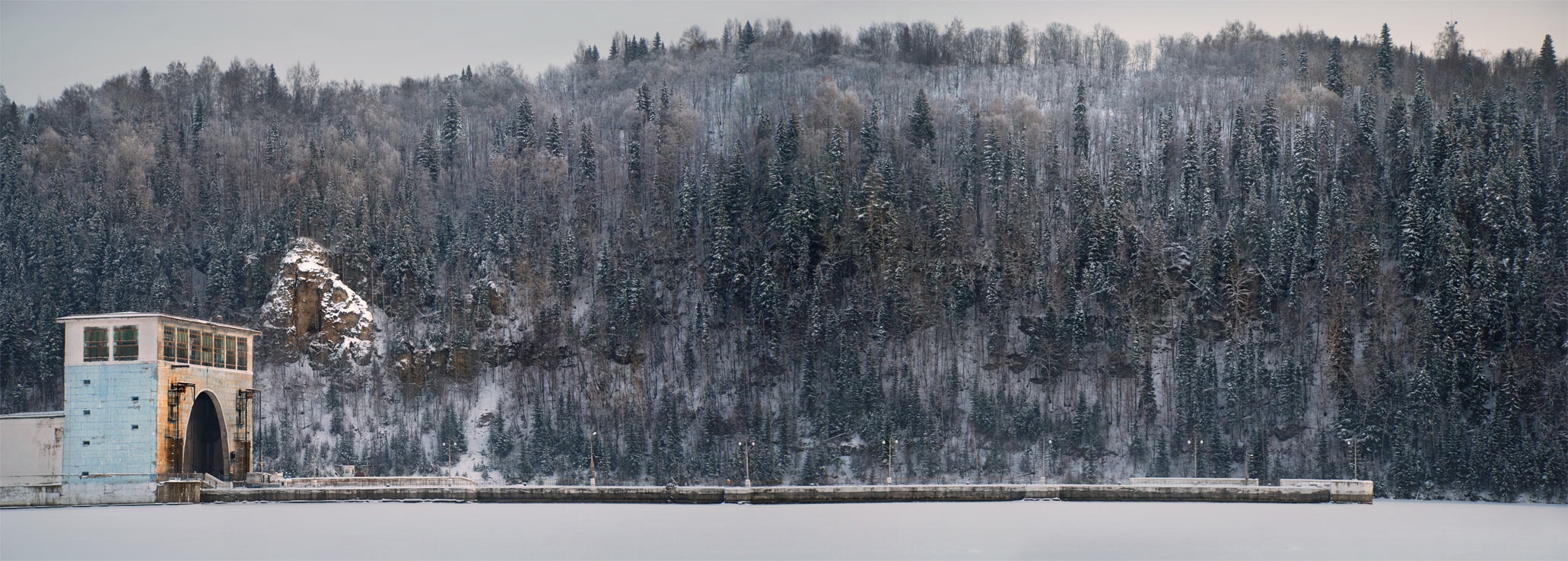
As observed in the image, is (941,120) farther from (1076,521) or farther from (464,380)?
(1076,521)

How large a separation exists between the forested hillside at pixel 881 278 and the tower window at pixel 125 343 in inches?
1175

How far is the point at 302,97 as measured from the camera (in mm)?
162625

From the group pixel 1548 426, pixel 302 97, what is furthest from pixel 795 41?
pixel 1548 426

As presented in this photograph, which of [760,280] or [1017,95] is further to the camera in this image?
[1017,95]

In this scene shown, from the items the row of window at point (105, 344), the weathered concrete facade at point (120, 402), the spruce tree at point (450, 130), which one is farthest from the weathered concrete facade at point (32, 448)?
the spruce tree at point (450, 130)

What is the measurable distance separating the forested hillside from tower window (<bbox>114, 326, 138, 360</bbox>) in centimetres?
2985

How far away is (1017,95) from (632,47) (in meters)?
53.2

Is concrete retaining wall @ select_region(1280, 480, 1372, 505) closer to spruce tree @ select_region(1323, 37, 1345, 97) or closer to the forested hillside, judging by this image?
the forested hillside

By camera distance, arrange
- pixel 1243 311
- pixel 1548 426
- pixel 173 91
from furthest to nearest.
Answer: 1. pixel 173 91
2. pixel 1243 311
3. pixel 1548 426

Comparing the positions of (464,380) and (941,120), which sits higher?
(941,120)

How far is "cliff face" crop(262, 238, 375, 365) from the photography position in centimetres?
11675

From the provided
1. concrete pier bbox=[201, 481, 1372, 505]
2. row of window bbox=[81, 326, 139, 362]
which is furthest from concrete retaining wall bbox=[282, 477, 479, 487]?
row of window bbox=[81, 326, 139, 362]

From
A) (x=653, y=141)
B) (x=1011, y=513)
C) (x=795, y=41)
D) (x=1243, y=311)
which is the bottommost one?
A: (x=1011, y=513)

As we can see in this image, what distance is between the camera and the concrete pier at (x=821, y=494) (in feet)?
274
